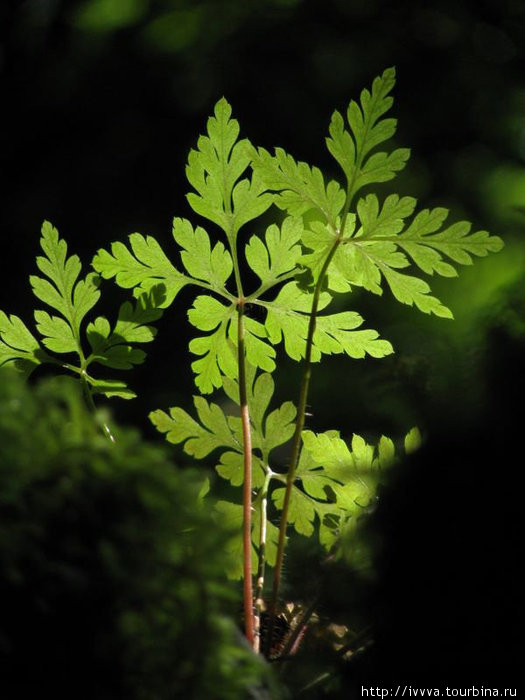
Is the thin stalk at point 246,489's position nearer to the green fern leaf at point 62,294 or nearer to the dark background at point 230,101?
the green fern leaf at point 62,294

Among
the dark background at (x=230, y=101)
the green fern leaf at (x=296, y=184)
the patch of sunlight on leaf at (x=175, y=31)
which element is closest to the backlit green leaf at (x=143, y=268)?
the green fern leaf at (x=296, y=184)

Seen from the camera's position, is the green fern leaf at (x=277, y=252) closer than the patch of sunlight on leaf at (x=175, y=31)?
Yes

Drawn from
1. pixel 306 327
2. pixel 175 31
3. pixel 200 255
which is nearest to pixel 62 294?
pixel 200 255

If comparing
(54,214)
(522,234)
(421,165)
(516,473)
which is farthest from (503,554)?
(54,214)

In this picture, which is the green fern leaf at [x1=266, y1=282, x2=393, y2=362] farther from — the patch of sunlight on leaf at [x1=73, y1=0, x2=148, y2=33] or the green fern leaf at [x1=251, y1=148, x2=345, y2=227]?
the patch of sunlight on leaf at [x1=73, y1=0, x2=148, y2=33]

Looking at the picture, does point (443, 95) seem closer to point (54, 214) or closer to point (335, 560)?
point (54, 214)

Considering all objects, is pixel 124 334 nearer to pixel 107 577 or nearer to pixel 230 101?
pixel 107 577
